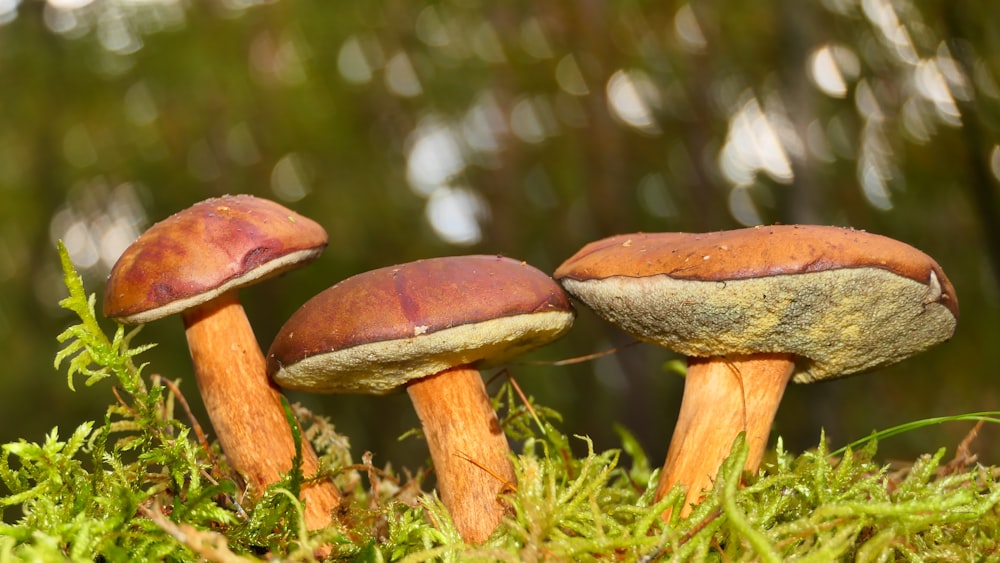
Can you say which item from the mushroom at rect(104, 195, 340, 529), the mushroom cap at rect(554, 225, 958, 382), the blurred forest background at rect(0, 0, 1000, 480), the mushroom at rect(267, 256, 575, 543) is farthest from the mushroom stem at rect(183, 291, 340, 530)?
the blurred forest background at rect(0, 0, 1000, 480)

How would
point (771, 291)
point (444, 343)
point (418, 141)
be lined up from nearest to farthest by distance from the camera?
1. point (771, 291)
2. point (444, 343)
3. point (418, 141)

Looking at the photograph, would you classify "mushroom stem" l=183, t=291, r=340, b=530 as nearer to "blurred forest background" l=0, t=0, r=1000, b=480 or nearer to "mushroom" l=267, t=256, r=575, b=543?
"mushroom" l=267, t=256, r=575, b=543

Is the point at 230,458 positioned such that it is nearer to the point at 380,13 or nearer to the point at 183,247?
the point at 183,247

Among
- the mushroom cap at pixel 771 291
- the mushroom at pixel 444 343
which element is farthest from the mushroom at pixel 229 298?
the mushroom cap at pixel 771 291

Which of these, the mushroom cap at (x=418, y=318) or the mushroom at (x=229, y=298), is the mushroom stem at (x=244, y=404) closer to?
the mushroom at (x=229, y=298)

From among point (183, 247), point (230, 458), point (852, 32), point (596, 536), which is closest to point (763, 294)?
point (596, 536)

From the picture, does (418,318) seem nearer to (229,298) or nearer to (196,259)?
(196,259)

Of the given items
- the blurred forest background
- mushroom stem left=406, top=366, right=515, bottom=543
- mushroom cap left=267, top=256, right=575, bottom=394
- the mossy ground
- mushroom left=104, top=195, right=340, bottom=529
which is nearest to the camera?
the mossy ground

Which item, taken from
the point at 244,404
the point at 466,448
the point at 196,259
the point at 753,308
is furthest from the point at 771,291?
the point at 244,404
